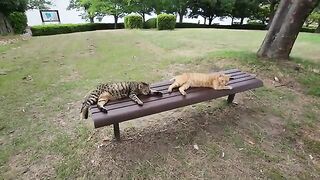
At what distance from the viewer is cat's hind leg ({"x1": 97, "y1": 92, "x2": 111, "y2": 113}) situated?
7.74 ft

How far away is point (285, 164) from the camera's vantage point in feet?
8.30

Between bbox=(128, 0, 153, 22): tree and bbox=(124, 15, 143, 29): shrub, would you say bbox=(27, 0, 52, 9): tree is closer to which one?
bbox=(124, 15, 143, 29): shrub

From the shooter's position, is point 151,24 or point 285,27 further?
point 151,24

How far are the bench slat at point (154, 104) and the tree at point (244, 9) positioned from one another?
63.6 ft

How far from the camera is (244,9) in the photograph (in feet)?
68.5

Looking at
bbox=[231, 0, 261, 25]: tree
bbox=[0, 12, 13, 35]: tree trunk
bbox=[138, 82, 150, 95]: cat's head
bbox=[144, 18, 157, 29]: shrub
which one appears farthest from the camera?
bbox=[231, 0, 261, 25]: tree

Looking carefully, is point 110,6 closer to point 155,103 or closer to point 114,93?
point 114,93

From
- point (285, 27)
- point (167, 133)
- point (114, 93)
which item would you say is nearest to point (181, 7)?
point (285, 27)

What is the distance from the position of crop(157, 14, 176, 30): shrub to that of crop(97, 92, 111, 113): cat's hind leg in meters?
11.7

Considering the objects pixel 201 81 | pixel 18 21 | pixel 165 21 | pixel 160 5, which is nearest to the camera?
pixel 201 81

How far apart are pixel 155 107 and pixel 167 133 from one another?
613 millimetres

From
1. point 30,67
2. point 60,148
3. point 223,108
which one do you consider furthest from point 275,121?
point 30,67

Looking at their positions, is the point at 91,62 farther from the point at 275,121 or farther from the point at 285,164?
the point at 285,164

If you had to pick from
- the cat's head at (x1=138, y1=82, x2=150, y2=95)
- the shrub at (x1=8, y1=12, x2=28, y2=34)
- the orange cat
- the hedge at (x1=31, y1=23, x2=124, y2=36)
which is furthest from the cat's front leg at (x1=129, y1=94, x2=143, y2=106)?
the hedge at (x1=31, y1=23, x2=124, y2=36)
